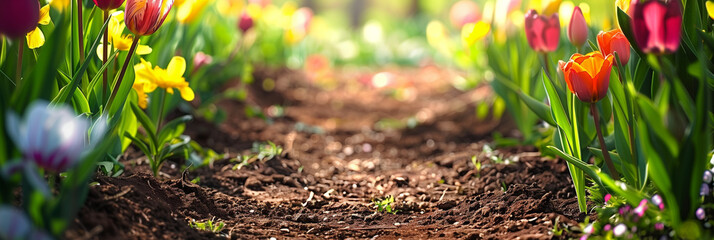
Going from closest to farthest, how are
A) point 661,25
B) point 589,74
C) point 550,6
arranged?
1. point 661,25
2. point 589,74
3. point 550,6

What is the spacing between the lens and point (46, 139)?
124 cm

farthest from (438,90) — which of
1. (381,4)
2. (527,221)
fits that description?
(381,4)

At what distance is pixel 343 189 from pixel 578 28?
1.05 metres

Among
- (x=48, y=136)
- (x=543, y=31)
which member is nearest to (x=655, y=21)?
(x=543, y=31)

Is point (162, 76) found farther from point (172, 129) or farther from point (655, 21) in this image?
point (655, 21)

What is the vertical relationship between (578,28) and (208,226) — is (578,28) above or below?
above

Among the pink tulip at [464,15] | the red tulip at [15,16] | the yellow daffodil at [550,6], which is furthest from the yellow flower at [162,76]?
the pink tulip at [464,15]

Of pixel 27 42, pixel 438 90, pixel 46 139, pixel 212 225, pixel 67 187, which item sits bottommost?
pixel 438 90

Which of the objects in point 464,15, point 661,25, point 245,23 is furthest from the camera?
point 464,15

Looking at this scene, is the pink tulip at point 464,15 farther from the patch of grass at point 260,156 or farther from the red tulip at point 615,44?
the red tulip at point 615,44

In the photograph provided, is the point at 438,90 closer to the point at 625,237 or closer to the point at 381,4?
the point at 625,237

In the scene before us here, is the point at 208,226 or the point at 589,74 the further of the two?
the point at 208,226

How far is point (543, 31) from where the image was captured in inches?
94.1

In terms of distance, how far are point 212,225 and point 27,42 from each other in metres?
0.72
